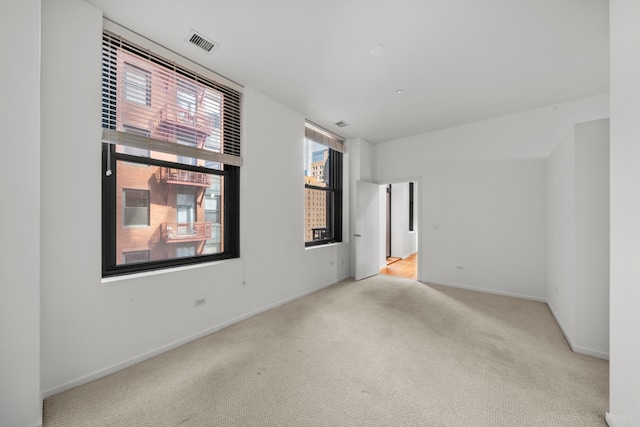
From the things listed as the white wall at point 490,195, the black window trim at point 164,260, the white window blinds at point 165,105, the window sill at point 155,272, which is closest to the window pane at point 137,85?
the white window blinds at point 165,105

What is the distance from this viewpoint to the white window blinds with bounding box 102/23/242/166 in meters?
2.01

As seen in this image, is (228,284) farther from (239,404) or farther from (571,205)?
(571,205)

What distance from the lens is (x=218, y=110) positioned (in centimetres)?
277

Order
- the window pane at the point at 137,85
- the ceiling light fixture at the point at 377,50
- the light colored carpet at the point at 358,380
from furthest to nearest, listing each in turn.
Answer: the ceiling light fixture at the point at 377,50, the window pane at the point at 137,85, the light colored carpet at the point at 358,380

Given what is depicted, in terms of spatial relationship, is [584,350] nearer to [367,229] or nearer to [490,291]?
[490,291]

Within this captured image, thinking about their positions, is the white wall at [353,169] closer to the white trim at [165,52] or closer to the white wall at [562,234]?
the white trim at [165,52]

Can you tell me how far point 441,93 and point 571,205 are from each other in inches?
73.5

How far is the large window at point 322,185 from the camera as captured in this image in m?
4.17
